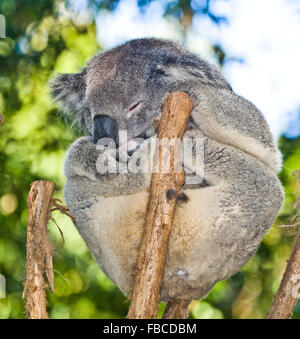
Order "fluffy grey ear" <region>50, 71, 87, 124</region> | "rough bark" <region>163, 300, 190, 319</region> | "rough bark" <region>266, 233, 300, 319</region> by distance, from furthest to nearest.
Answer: "fluffy grey ear" <region>50, 71, 87, 124</region>
"rough bark" <region>163, 300, 190, 319</region>
"rough bark" <region>266, 233, 300, 319</region>

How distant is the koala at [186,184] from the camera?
11.2 feet

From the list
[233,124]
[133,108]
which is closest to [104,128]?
[133,108]

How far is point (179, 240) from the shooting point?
3.51 meters

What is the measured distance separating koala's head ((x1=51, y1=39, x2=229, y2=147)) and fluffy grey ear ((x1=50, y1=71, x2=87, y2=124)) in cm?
22

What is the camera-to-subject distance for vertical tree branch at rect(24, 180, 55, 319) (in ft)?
9.59

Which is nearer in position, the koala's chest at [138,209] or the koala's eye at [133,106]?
the koala's chest at [138,209]

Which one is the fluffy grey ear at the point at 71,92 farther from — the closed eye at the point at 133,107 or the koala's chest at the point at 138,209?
the koala's chest at the point at 138,209

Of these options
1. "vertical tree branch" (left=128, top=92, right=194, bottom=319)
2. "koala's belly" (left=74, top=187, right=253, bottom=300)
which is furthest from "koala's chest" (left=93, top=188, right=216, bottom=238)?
"vertical tree branch" (left=128, top=92, right=194, bottom=319)

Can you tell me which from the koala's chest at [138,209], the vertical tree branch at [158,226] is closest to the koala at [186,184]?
the koala's chest at [138,209]

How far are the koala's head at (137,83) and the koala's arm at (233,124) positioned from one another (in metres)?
0.17

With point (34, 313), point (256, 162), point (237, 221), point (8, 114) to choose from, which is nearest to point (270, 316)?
point (237, 221)

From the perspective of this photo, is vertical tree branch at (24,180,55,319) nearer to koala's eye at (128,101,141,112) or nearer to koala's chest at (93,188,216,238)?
koala's chest at (93,188,216,238)

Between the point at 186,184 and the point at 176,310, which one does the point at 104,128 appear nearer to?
the point at 186,184

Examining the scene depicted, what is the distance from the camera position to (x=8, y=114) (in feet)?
22.1
